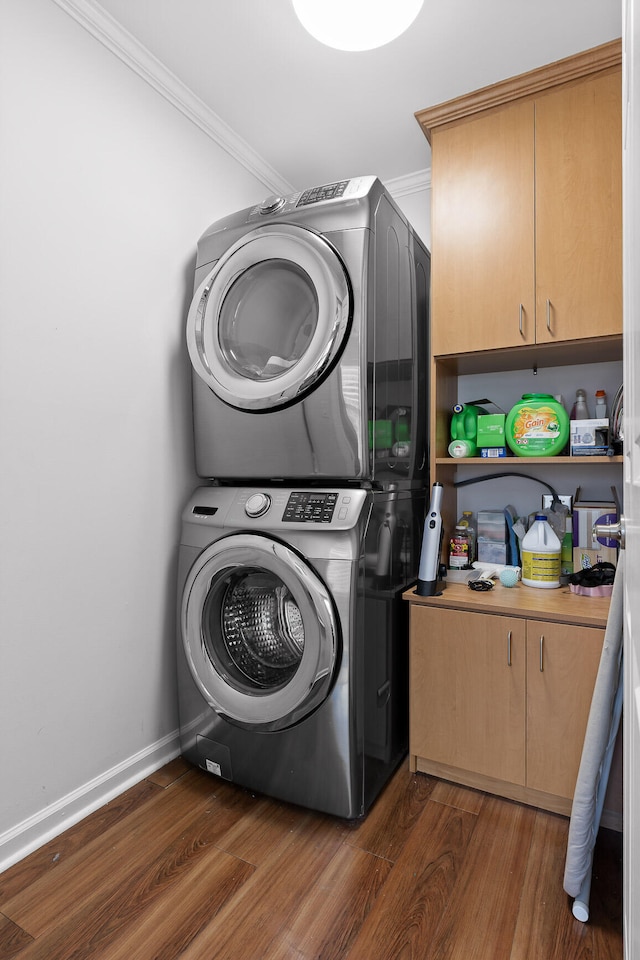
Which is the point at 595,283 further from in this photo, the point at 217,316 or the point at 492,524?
the point at 217,316

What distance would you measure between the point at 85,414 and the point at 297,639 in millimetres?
1026

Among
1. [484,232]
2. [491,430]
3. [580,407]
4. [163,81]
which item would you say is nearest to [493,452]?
[491,430]

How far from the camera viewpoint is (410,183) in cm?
257

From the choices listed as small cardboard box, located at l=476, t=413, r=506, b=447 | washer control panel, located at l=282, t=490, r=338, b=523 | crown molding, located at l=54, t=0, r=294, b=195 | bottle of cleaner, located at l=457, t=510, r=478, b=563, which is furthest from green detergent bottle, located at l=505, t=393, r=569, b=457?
crown molding, located at l=54, t=0, r=294, b=195

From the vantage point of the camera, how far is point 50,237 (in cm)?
156

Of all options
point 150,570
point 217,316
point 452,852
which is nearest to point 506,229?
point 217,316

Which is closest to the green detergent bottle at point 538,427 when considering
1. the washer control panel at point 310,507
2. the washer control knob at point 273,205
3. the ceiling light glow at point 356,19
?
the washer control panel at point 310,507

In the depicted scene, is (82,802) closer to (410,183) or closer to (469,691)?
(469,691)

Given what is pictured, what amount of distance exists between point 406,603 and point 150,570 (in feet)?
3.08

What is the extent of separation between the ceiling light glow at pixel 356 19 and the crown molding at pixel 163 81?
636 mm

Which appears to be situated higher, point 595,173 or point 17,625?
point 595,173

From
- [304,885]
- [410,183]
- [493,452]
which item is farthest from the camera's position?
[410,183]

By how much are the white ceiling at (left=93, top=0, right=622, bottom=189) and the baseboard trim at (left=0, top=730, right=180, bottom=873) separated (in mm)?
2440

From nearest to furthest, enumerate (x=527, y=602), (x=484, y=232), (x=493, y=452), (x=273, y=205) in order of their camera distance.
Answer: (x=527, y=602)
(x=273, y=205)
(x=484, y=232)
(x=493, y=452)
